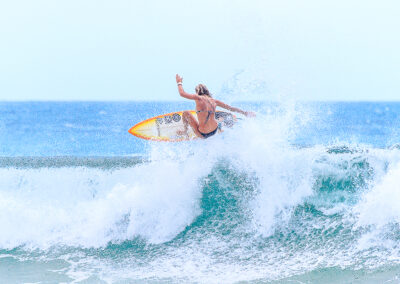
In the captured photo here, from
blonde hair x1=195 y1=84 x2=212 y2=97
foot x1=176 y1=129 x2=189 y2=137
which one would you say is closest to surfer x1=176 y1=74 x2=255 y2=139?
blonde hair x1=195 y1=84 x2=212 y2=97

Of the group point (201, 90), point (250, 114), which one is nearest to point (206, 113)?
point (201, 90)

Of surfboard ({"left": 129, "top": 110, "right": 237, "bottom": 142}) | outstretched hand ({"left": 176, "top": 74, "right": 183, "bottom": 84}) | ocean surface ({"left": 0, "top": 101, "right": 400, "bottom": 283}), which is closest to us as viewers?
ocean surface ({"left": 0, "top": 101, "right": 400, "bottom": 283})

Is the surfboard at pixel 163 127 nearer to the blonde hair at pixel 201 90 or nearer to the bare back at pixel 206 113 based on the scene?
the bare back at pixel 206 113

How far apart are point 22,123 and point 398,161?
2953cm

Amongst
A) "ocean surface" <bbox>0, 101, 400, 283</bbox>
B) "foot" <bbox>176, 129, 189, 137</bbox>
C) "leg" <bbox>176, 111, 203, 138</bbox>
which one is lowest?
"ocean surface" <bbox>0, 101, 400, 283</bbox>

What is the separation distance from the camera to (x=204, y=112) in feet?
22.7

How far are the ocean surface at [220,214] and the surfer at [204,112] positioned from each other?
1.17 ft

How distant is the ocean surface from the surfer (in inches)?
14.0

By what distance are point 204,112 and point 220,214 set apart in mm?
1627

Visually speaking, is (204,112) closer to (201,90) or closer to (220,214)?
(201,90)

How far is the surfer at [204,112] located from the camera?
6785 mm

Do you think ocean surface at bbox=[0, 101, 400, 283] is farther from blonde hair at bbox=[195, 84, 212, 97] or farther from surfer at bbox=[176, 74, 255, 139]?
blonde hair at bbox=[195, 84, 212, 97]

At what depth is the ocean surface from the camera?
5730 mm

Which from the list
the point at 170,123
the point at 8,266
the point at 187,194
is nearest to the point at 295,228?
the point at 187,194
